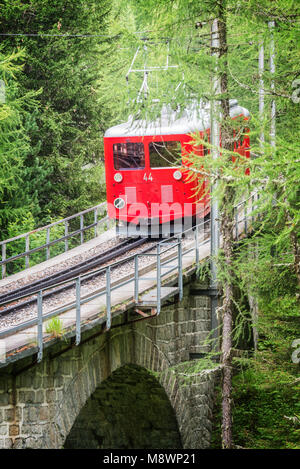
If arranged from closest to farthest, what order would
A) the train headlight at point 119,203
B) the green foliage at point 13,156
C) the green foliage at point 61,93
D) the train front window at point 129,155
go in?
the train front window at point 129,155, the train headlight at point 119,203, the green foliage at point 13,156, the green foliage at point 61,93

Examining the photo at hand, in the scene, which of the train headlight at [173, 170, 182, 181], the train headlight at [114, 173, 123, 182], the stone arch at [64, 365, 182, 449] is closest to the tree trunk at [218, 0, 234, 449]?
the stone arch at [64, 365, 182, 449]

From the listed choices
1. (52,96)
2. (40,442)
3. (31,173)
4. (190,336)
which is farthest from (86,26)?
(40,442)

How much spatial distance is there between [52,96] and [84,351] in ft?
59.1

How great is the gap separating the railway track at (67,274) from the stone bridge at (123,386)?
1707mm

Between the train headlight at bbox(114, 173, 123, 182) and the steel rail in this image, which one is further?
the train headlight at bbox(114, 173, 123, 182)

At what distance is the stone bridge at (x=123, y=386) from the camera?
406 inches

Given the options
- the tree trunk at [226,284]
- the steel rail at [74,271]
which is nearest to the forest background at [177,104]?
the tree trunk at [226,284]

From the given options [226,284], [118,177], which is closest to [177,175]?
[118,177]

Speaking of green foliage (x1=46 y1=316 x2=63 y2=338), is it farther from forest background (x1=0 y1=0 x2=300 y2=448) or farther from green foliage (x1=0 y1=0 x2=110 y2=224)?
green foliage (x1=0 y1=0 x2=110 y2=224)

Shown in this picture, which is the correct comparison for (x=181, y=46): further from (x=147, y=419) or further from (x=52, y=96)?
(x=52, y=96)

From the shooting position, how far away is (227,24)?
39.5 feet

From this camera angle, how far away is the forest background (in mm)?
10242

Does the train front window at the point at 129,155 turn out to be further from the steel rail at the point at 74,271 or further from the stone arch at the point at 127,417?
the stone arch at the point at 127,417

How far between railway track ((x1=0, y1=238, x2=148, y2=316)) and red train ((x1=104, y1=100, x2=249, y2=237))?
0.42 m
